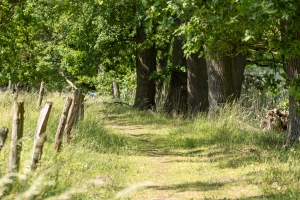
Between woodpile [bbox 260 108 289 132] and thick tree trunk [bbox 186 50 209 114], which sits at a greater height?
thick tree trunk [bbox 186 50 209 114]

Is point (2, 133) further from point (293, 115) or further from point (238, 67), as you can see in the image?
point (238, 67)

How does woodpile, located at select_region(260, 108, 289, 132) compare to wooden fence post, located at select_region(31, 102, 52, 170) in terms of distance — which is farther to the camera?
woodpile, located at select_region(260, 108, 289, 132)

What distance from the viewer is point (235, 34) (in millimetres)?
11758

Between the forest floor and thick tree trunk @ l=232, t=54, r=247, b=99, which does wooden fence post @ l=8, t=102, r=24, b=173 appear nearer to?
the forest floor

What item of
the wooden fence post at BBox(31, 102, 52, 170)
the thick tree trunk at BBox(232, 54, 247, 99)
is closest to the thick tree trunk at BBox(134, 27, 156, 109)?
the thick tree trunk at BBox(232, 54, 247, 99)

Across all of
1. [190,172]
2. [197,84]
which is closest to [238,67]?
[197,84]

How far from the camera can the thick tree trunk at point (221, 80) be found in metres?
16.3

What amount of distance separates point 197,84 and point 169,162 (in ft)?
28.1

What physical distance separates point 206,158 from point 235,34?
2.77m

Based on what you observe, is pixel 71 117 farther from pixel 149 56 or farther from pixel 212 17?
pixel 149 56

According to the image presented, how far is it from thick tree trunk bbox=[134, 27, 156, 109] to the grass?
7.29 meters

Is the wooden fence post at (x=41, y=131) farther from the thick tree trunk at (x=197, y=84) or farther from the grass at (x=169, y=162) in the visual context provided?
the thick tree trunk at (x=197, y=84)

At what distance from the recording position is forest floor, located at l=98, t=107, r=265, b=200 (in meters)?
8.74

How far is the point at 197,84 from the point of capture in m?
20.1
